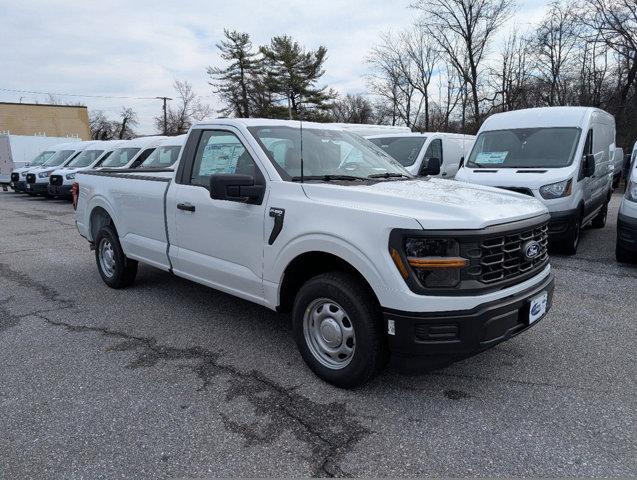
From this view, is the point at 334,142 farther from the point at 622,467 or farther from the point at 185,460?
the point at 622,467

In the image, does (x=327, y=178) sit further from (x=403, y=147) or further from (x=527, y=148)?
(x=403, y=147)

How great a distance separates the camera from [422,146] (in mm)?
10500

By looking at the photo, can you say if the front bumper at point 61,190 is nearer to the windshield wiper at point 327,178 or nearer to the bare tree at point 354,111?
the windshield wiper at point 327,178

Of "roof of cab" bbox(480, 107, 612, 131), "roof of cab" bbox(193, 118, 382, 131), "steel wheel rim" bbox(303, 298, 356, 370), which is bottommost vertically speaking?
"steel wheel rim" bbox(303, 298, 356, 370)

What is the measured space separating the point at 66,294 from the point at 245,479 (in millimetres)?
A: 4290

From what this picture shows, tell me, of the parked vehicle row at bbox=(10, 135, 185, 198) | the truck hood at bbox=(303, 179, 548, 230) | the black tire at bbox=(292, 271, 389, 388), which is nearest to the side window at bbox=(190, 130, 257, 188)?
the truck hood at bbox=(303, 179, 548, 230)

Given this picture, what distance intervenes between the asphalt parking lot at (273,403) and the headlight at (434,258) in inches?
34.5

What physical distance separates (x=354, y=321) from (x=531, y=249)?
130cm

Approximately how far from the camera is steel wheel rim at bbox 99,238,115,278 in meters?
5.80

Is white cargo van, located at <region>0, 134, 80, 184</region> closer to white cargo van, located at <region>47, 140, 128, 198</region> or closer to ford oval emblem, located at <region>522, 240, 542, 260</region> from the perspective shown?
white cargo van, located at <region>47, 140, 128, 198</region>

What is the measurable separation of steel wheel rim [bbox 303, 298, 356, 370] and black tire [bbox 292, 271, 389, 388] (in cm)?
1

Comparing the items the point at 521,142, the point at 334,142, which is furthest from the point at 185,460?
the point at 521,142

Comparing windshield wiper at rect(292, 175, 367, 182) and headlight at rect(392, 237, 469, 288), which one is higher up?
windshield wiper at rect(292, 175, 367, 182)

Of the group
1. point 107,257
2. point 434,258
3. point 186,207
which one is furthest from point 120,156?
point 434,258
